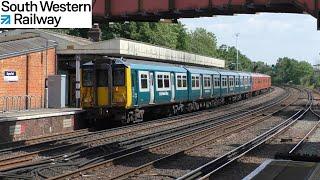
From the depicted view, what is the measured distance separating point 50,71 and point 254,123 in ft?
36.7

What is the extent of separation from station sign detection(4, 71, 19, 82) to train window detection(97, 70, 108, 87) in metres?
4.80

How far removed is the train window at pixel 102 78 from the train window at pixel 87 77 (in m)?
0.31

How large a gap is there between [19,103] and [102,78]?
526 cm

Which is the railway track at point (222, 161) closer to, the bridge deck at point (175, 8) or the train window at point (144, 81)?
the bridge deck at point (175, 8)

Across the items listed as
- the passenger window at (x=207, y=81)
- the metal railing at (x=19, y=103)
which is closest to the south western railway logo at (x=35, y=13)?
the metal railing at (x=19, y=103)

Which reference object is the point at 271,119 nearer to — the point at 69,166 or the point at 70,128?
the point at 70,128

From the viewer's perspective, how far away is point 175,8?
51.1ft

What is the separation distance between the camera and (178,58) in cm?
4166

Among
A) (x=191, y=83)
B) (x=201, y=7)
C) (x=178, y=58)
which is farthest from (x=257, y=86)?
(x=201, y=7)

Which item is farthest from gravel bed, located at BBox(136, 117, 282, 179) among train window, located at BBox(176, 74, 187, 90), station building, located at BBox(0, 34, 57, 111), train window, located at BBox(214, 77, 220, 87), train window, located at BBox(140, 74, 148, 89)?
train window, located at BBox(214, 77, 220, 87)

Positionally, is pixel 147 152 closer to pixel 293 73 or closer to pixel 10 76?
pixel 10 76

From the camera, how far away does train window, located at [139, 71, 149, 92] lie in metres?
23.8

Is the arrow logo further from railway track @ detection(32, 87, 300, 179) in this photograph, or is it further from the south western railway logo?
railway track @ detection(32, 87, 300, 179)

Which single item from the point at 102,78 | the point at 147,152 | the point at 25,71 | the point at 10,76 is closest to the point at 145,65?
the point at 102,78
